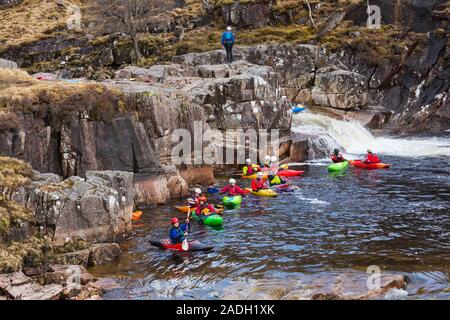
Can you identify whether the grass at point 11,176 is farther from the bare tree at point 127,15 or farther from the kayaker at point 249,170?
the bare tree at point 127,15

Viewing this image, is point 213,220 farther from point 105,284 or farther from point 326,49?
point 326,49

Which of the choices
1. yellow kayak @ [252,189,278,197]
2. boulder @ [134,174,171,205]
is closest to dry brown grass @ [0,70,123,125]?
boulder @ [134,174,171,205]

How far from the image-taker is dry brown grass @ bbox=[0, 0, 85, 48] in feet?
192

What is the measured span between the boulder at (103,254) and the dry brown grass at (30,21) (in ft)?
156

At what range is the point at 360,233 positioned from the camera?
16922 mm

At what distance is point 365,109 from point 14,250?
3271 cm

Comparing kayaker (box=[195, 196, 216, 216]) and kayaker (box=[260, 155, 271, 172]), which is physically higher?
kayaker (box=[260, 155, 271, 172])

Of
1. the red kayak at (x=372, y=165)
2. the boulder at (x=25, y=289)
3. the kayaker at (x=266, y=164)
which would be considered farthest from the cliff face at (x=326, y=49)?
the boulder at (x=25, y=289)

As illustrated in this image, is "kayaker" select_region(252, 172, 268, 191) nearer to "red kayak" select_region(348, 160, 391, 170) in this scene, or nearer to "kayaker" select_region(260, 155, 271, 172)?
"kayaker" select_region(260, 155, 271, 172)

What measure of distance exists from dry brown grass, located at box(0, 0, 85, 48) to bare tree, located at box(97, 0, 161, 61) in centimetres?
1245

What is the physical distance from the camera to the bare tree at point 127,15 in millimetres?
45406

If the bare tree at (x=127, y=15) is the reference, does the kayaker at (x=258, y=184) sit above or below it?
below
